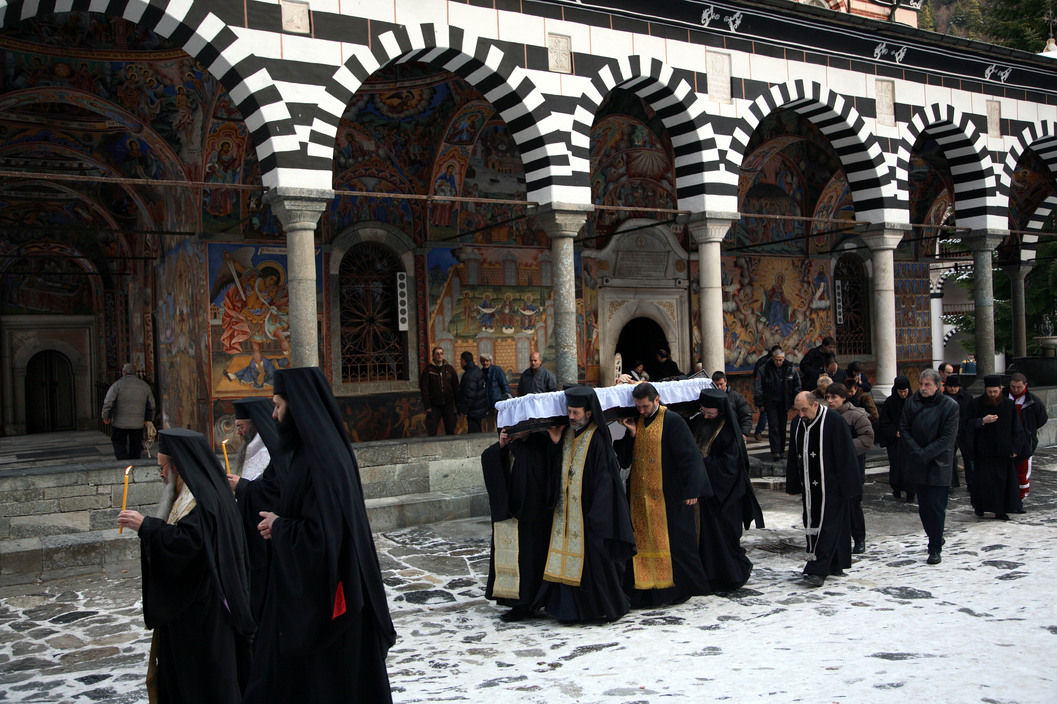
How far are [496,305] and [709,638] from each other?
351 inches

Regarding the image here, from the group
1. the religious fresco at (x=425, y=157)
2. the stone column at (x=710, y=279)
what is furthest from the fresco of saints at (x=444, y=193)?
the stone column at (x=710, y=279)

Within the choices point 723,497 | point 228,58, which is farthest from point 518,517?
point 228,58

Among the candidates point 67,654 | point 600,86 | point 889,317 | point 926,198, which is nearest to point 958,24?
point 926,198

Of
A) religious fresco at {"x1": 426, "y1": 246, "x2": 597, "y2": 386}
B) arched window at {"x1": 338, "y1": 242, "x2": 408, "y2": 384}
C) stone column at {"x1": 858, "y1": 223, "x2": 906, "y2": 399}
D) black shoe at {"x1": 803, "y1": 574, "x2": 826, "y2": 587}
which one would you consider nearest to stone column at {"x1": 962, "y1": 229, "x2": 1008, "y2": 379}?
stone column at {"x1": 858, "y1": 223, "x2": 906, "y2": 399}

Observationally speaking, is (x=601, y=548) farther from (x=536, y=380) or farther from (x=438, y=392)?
(x=438, y=392)

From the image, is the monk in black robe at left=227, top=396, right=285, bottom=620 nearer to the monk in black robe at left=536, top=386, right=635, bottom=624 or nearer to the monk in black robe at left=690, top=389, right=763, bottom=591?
the monk in black robe at left=536, top=386, right=635, bottom=624

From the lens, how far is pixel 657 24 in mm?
11094

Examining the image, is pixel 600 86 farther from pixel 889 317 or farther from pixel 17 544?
pixel 17 544

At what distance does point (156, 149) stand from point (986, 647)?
1076 cm

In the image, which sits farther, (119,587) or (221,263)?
(221,263)

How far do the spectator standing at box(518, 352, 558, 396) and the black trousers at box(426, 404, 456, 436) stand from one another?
5.44ft

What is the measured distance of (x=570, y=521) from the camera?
552 centimetres

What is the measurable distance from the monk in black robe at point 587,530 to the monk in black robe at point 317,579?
7.24 feet

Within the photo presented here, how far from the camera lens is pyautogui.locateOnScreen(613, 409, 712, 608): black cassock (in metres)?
5.77
